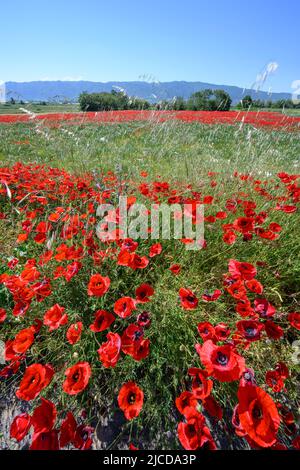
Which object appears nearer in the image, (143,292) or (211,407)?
(211,407)

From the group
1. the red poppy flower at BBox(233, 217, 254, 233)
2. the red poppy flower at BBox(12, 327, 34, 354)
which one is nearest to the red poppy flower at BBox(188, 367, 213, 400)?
the red poppy flower at BBox(12, 327, 34, 354)

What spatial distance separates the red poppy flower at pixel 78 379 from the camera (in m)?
1.05

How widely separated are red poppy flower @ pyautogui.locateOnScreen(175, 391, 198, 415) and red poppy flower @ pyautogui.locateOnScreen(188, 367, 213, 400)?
0.03 m

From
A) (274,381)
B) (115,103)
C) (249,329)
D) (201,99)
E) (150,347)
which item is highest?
(201,99)

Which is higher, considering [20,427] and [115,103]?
[115,103]

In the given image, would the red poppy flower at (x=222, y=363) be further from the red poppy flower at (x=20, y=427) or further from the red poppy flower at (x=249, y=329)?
the red poppy flower at (x=20, y=427)

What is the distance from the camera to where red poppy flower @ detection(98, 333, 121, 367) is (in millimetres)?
1059

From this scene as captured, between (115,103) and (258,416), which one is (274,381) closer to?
(258,416)

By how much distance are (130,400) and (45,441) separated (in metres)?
0.34

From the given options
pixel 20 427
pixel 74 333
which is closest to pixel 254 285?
pixel 74 333

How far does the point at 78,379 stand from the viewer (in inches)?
42.9

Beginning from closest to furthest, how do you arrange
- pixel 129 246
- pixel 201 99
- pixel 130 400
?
pixel 130 400 < pixel 129 246 < pixel 201 99

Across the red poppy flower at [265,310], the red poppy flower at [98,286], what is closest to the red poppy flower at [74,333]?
the red poppy flower at [98,286]

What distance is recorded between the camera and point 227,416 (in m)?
1.39
